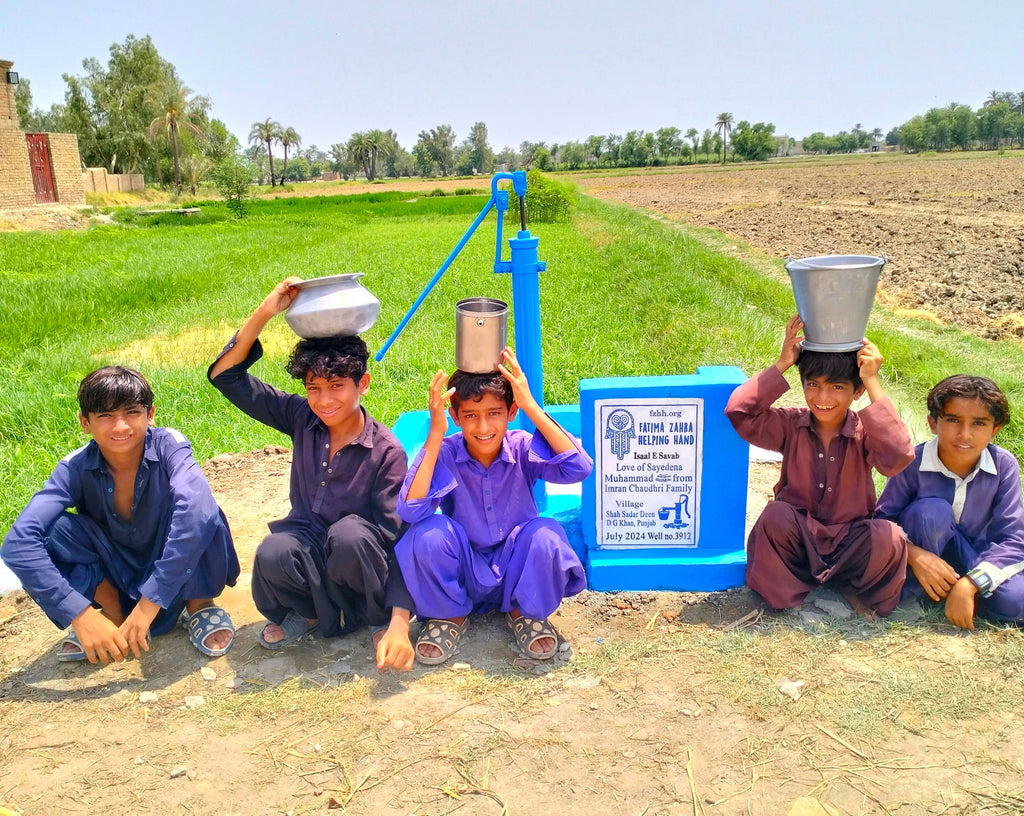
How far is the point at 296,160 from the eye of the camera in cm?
11631

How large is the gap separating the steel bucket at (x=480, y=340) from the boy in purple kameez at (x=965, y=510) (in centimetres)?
145

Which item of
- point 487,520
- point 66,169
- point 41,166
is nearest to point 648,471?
point 487,520

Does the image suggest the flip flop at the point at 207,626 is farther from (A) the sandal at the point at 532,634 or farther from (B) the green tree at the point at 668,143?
(B) the green tree at the point at 668,143

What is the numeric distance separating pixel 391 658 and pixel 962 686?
5.36ft

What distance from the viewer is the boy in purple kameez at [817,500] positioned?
2.57 meters

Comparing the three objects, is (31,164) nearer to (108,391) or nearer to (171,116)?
(171,116)

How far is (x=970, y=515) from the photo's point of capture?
270 cm

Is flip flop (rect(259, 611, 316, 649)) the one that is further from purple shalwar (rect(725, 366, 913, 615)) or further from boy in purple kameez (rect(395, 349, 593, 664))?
purple shalwar (rect(725, 366, 913, 615))

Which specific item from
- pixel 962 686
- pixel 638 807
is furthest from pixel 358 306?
pixel 962 686

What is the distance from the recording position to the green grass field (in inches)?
204

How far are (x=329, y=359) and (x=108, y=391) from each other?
2.22 feet

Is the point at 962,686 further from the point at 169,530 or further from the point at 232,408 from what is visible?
the point at 232,408

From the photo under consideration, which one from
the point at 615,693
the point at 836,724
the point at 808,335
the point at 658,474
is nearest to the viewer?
the point at 836,724

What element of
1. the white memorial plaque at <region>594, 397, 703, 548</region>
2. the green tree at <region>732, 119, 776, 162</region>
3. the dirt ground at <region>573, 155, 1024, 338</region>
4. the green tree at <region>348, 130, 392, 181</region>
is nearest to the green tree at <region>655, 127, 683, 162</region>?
the green tree at <region>732, 119, 776, 162</region>
